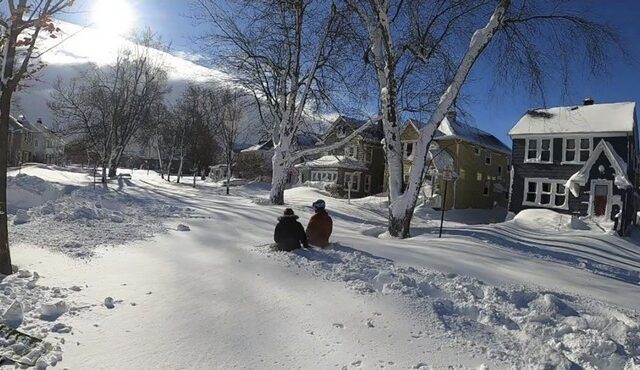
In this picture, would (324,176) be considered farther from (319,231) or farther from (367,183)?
(319,231)

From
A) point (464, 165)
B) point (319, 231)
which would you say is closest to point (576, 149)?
point (464, 165)

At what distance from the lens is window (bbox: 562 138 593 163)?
28.3 meters

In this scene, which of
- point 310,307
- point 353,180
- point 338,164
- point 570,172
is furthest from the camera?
point 353,180

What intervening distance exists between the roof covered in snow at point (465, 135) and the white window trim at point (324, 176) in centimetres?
983

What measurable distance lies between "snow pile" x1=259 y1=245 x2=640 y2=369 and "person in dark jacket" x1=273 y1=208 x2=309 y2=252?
1.02 metres

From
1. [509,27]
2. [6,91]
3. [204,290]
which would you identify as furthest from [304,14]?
[204,290]

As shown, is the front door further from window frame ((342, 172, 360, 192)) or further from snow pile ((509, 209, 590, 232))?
window frame ((342, 172, 360, 192))

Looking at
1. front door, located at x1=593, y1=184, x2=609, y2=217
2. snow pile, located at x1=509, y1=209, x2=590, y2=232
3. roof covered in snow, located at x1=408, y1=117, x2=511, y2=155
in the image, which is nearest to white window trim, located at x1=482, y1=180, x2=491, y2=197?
roof covered in snow, located at x1=408, y1=117, x2=511, y2=155

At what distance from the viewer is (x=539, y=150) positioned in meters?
30.2

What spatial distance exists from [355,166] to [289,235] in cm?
3547

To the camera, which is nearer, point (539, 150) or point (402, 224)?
point (402, 224)

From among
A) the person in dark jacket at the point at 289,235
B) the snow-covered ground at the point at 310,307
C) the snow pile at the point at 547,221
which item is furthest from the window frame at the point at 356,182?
the person in dark jacket at the point at 289,235

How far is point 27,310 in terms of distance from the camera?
15.7 feet

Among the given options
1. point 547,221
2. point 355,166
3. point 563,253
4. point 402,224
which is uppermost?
point 355,166
